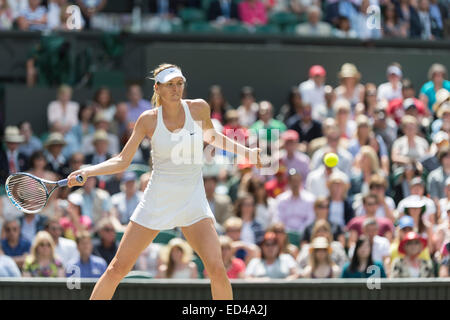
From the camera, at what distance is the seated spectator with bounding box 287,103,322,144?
13.4 metres

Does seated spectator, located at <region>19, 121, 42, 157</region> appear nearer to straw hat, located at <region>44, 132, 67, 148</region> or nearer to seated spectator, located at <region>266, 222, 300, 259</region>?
straw hat, located at <region>44, 132, 67, 148</region>

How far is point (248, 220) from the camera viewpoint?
36.4 feet

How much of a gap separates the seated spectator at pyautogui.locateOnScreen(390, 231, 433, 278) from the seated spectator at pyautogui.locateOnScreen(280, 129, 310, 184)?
2.36 m

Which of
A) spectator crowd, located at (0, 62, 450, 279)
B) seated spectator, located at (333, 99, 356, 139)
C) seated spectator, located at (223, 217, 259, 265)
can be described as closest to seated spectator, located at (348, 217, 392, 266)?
spectator crowd, located at (0, 62, 450, 279)

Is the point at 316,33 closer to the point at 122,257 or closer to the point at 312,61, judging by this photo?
the point at 312,61

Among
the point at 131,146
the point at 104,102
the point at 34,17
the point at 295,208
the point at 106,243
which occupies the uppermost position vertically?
the point at 34,17

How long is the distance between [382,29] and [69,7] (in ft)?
15.2

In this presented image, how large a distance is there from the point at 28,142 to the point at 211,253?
6785mm

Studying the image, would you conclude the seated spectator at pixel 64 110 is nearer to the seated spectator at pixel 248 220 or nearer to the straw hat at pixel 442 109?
the seated spectator at pixel 248 220

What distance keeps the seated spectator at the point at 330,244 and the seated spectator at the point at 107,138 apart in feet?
10.5

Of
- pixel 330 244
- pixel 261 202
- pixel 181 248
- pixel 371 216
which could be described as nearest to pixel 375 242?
pixel 330 244

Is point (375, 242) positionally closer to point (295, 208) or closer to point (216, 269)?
point (295, 208)

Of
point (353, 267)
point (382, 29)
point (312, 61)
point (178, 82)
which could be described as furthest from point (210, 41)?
point (178, 82)

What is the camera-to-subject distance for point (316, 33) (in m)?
15.6
